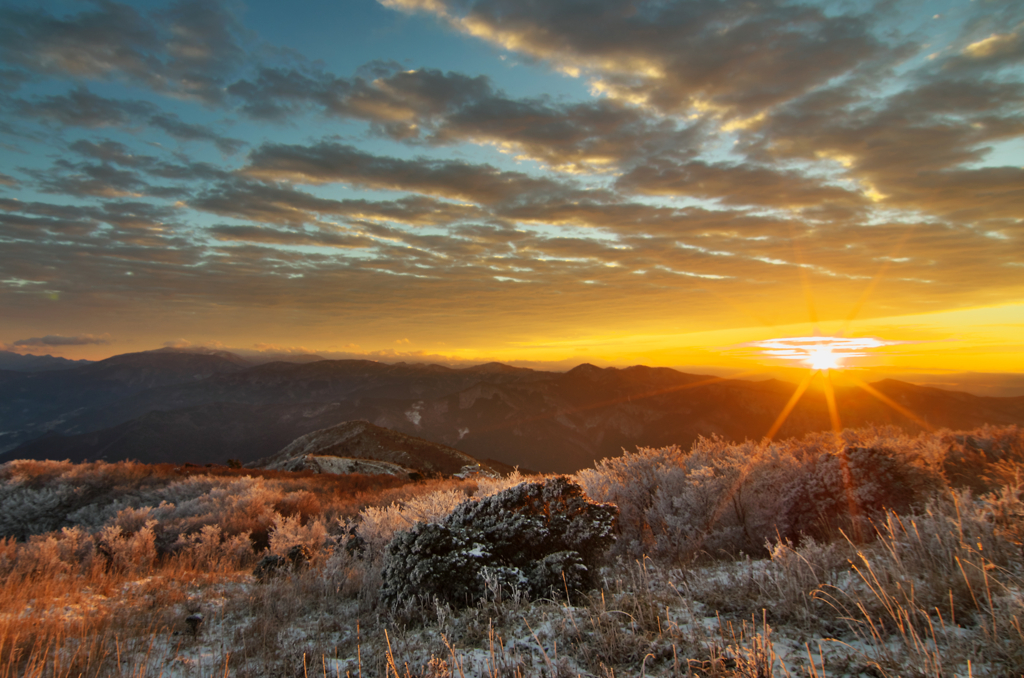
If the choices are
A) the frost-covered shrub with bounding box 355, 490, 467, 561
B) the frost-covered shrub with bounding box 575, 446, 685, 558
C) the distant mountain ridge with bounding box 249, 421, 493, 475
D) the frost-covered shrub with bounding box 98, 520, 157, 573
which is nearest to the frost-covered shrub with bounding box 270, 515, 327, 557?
the frost-covered shrub with bounding box 355, 490, 467, 561

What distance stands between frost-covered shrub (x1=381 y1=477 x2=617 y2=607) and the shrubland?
0.10 ft

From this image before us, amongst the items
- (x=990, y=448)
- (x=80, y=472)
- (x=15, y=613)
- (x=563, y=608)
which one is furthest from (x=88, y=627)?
(x=80, y=472)

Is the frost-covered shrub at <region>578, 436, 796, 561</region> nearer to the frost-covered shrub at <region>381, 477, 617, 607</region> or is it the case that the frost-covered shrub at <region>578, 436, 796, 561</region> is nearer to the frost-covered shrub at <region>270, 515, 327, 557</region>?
the frost-covered shrub at <region>381, 477, 617, 607</region>

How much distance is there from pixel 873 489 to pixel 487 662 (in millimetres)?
6702

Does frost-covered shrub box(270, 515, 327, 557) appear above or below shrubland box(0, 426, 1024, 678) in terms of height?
below

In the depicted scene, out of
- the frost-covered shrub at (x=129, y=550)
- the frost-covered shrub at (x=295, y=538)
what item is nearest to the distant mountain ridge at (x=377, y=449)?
the frost-covered shrub at (x=295, y=538)

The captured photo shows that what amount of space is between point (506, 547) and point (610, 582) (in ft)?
4.61

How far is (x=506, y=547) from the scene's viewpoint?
19.5 feet

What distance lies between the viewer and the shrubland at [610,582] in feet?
11.1

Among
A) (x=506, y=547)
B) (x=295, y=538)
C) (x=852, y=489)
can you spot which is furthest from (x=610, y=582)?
(x=295, y=538)

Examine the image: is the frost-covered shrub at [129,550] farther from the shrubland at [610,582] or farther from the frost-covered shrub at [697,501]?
the frost-covered shrub at [697,501]

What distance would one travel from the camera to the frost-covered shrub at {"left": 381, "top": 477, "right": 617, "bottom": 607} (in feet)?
17.6

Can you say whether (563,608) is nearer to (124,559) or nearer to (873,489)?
(873,489)

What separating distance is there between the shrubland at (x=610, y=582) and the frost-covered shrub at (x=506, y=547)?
3 centimetres
